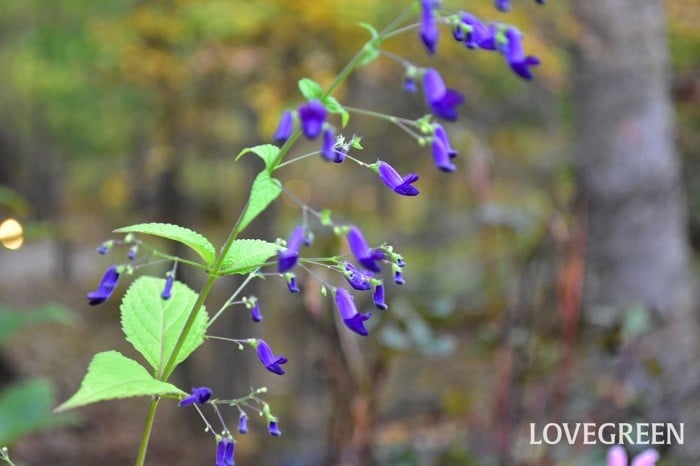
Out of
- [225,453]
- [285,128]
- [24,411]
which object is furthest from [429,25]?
[24,411]

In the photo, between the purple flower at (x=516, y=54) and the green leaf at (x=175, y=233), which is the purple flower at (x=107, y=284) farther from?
the purple flower at (x=516, y=54)

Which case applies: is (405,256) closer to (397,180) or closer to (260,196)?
(397,180)

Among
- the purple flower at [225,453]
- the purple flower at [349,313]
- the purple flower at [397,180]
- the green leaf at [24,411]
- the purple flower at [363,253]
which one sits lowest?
the green leaf at [24,411]

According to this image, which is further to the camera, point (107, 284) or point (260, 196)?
point (107, 284)

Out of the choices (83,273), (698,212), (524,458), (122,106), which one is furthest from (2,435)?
(83,273)

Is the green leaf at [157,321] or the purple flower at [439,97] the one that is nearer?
the purple flower at [439,97]

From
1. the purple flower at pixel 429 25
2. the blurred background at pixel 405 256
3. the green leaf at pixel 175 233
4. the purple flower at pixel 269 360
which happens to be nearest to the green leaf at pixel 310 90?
the purple flower at pixel 429 25
